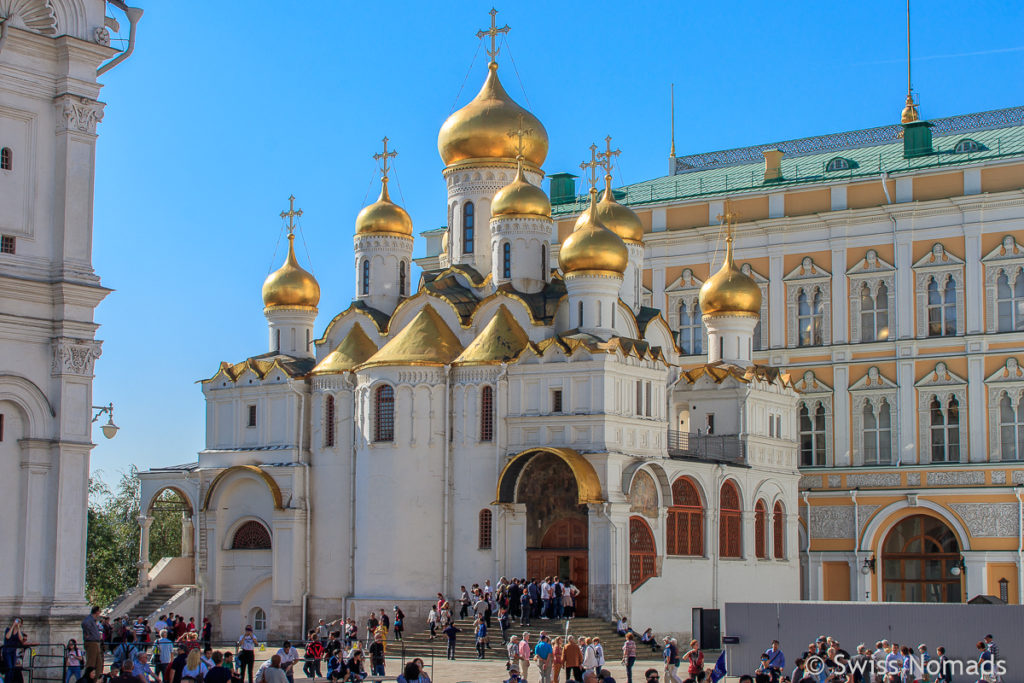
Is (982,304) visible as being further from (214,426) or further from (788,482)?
(214,426)

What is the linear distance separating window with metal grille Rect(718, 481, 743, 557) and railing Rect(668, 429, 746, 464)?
94 cm

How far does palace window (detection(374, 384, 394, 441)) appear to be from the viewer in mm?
37531

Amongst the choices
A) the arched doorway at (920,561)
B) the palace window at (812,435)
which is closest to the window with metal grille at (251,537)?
the palace window at (812,435)

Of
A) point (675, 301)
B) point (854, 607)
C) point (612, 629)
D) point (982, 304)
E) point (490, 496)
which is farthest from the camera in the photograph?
point (675, 301)

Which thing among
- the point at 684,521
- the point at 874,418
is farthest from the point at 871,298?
the point at 684,521

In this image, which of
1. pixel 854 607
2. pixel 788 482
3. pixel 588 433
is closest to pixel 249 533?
pixel 588 433

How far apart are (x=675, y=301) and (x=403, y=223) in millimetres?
9986

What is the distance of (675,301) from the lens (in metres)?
48.6

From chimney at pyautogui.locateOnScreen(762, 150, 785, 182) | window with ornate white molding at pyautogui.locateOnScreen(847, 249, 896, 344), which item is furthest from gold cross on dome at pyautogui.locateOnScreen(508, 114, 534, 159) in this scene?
window with ornate white molding at pyautogui.locateOnScreen(847, 249, 896, 344)

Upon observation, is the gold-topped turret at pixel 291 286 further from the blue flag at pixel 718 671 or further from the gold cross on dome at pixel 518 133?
the blue flag at pixel 718 671

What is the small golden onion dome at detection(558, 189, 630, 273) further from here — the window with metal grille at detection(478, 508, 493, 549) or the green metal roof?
the green metal roof

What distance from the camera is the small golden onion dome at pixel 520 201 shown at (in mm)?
39375

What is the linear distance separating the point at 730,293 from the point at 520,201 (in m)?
6.66

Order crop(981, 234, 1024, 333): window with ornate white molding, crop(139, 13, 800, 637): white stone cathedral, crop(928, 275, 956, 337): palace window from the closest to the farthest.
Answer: crop(139, 13, 800, 637): white stone cathedral, crop(981, 234, 1024, 333): window with ornate white molding, crop(928, 275, 956, 337): palace window
